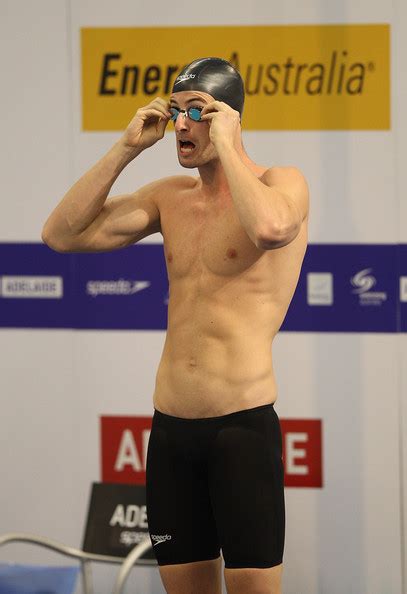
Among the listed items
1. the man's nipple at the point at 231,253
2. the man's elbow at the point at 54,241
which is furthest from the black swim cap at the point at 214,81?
the man's elbow at the point at 54,241

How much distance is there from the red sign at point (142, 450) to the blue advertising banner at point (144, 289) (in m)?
0.42

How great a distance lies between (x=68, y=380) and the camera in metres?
4.88

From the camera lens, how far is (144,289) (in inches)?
189

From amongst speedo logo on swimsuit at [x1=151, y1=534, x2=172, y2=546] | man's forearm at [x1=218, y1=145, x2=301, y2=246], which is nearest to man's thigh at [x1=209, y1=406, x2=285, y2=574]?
speedo logo on swimsuit at [x1=151, y1=534, x2=172, y2=546]

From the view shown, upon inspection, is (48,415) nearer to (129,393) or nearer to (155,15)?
(129,393)

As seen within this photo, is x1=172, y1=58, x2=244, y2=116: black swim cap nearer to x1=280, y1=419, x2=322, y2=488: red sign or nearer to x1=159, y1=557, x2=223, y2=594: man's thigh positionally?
x1=159, y1=557, x2=223, y2=594: man's thigh

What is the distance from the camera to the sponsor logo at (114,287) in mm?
4801

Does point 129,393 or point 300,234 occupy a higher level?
point 300,234

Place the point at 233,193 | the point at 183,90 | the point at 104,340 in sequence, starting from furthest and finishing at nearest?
the point at 104,340 → the point at 183,90 → the point at 233,193

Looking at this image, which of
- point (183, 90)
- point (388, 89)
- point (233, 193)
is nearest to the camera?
point (233, 193)

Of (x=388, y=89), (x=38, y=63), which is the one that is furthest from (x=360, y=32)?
(x=38, y=63)

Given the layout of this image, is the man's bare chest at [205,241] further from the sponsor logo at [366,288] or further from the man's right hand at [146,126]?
the sponsor logo at [366,288]

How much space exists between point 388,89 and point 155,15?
40.5 inches

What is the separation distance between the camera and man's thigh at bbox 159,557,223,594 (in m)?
2.92
